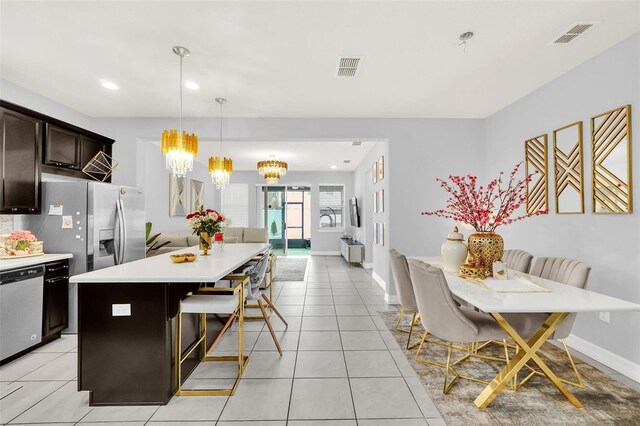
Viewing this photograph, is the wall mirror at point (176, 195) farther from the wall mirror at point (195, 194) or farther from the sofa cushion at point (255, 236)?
the sofa cushion at point (255, 236)

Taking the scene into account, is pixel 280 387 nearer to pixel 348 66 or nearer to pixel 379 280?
pixel 348 66

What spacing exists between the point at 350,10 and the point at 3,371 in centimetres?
414

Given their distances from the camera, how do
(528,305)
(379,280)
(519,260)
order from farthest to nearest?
1. (379,280)
2. (519,260)
3. (528,305)

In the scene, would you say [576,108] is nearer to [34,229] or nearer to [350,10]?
[350,10]

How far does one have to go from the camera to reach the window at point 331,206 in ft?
33.2

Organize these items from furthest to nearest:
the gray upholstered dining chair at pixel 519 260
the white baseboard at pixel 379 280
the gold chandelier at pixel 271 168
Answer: the gold chandelier at pixel 271 168 < the white baseboard at pixel 379 280 < the gray upholstered dining chair at pixel 519 260

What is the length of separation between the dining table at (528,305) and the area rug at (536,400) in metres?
0.09

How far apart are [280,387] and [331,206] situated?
8038 millimetres

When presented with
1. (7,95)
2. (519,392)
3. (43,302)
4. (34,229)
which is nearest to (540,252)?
(519,392)

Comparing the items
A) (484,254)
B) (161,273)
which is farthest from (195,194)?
(484,254)

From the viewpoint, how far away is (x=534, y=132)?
3.64m

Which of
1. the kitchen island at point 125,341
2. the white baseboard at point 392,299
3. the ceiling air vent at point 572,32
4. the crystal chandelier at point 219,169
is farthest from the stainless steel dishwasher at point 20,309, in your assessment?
the ceiling air vent at point 572,32

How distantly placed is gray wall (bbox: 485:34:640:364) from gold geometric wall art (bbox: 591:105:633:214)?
0.06 metres

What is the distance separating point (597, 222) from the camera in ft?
9.23
